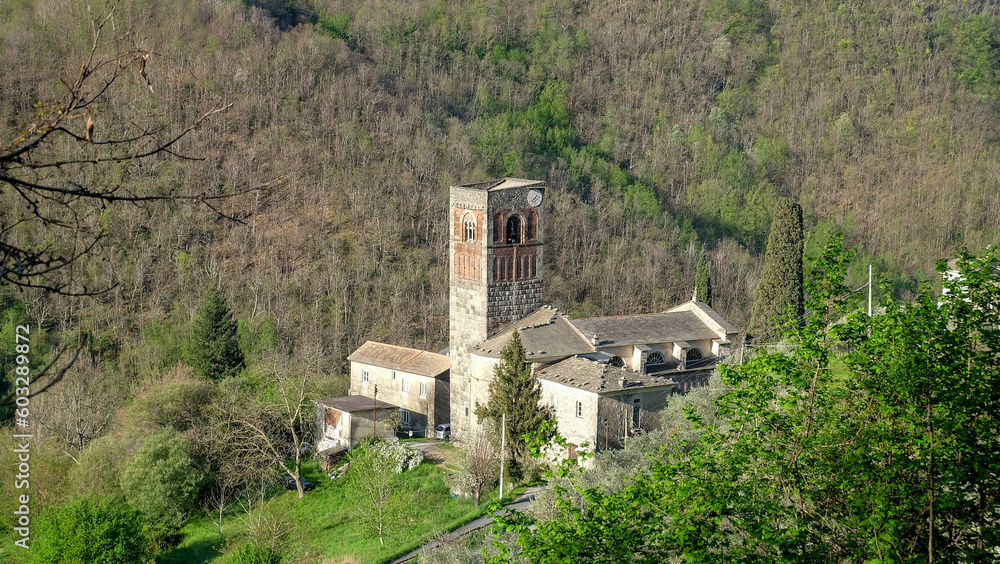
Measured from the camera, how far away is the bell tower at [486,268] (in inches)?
1754

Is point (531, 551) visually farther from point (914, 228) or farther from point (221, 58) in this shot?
point (914, 228)

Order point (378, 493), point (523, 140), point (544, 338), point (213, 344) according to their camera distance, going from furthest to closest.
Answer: point (523, 140) < point (213, 344) < point (544, 338) < point (378, 493)

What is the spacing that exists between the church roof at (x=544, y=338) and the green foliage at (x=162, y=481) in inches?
485

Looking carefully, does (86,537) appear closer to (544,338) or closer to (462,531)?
(462,531)

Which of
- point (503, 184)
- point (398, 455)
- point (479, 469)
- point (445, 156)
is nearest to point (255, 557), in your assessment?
point (479, 469)

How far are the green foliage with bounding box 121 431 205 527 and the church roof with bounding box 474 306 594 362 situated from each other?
12.3 meters

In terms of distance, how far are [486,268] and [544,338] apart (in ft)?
13.0

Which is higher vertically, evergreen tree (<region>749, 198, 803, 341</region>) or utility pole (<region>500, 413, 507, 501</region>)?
evergreen tree (<region>749, 198, 803, 341</region>)

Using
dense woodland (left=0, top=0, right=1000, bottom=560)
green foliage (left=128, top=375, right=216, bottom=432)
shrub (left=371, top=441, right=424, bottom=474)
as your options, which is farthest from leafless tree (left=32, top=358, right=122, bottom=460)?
shrub (left=371, top=441, right=424, bottom=474)

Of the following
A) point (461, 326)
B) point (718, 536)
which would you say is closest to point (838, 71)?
point (461, 326)

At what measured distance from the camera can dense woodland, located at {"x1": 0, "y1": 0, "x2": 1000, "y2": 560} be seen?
197 feet

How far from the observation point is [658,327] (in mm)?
46062

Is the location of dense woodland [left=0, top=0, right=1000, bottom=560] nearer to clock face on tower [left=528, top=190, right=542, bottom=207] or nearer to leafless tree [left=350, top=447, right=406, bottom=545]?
leafless tree [left=350, top=447, right=406, bottom=545]

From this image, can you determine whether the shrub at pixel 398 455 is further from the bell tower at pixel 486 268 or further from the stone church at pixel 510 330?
the bell tower at pixel 486 268
